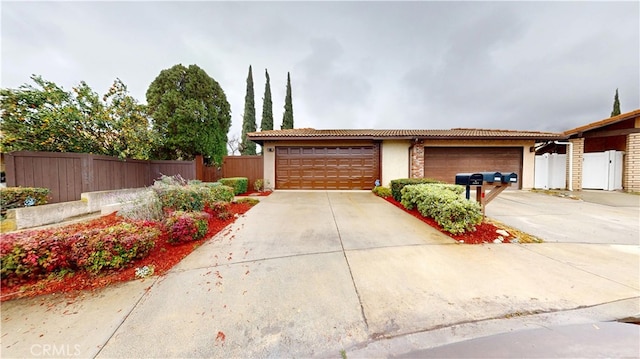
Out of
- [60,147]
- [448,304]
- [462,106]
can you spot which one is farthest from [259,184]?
[462,106]

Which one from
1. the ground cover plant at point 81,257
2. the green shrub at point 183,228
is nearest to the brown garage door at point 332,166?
the green shrub at point 183,228

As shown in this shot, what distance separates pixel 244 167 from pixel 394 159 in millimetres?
8229

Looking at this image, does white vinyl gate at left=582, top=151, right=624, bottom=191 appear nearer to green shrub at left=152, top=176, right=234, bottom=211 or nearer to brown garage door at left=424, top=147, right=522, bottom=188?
brown garage door at left=424, top=147, right=522, bottom=188

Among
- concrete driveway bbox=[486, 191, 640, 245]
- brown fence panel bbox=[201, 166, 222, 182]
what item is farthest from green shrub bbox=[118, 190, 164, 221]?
concrete driveway bbox=[486, 191, 640, 245]

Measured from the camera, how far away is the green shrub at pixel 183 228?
3.69 m

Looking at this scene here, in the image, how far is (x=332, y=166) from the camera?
10.8 m

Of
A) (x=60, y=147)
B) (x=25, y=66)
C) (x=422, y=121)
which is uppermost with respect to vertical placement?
(x=422, y=121)

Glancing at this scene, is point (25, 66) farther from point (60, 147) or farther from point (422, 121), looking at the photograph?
point (422, 121)

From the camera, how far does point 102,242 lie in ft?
9.21

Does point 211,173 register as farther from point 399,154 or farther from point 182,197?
point 399,154

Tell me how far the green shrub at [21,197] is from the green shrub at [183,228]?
13.0ft

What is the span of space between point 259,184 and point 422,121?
15.1 metres

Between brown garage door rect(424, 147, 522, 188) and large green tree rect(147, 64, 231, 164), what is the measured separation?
1184cm

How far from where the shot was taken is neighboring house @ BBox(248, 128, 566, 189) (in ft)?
35.1
